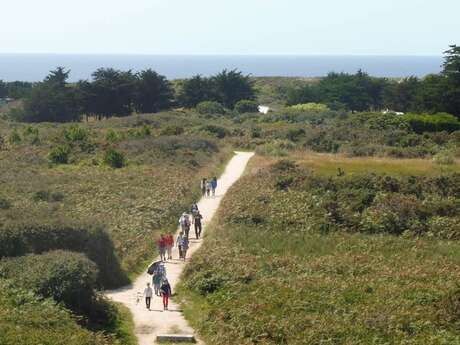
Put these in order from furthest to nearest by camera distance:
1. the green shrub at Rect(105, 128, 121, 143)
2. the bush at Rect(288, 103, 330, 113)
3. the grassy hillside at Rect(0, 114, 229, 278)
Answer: the bush at Rect(288, 103, 330, 113)
the green shrub at Rect(105, 128, 121, 143)
the grassy hillside at Rect(0, 114, 229, 278)

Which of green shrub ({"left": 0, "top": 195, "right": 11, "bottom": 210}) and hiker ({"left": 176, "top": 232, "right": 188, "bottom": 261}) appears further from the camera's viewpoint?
green shrub ({"left": 0, "top": 195, "right": 11, "bottom": 210})

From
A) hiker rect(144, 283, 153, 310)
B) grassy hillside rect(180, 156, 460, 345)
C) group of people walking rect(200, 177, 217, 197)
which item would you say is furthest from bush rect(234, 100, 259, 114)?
hiker rect(144, 283, 153, 310)

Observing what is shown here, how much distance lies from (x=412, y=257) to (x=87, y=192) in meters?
17.2

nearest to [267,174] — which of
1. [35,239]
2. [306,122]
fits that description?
[35,239]

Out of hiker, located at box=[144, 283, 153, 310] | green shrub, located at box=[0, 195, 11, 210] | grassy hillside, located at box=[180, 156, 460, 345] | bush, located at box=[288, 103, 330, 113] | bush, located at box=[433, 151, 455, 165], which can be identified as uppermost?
bush, located at box=[433, 151, 455, 165]

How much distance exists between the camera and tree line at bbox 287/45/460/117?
62.5 meters

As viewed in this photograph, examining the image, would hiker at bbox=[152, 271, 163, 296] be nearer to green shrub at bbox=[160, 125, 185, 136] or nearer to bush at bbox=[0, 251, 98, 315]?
bush at bbox=[0, 251, 98, 315]

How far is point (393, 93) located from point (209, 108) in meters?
20.7

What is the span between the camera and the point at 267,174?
37719 millimetres

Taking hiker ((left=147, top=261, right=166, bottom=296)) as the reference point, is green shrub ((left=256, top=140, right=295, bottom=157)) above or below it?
above

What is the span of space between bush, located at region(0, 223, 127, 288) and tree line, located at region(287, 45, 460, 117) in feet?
145

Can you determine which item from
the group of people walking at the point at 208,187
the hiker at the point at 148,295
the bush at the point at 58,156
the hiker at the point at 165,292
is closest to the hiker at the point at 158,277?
the hiker at the point at 165,292

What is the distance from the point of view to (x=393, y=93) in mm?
80188

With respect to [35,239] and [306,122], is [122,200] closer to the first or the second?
[35,239]
